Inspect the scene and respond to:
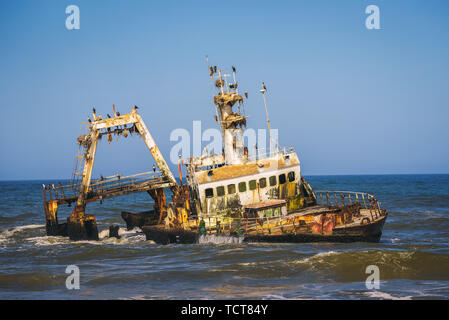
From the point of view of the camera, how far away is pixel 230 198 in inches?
973

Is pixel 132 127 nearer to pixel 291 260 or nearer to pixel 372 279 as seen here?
pixel 291 260

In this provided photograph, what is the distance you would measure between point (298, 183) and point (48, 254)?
1329cm

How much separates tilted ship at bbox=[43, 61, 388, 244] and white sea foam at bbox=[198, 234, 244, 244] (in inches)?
2.9

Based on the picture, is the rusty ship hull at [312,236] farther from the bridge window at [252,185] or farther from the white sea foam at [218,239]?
the bridge window at [252,185]

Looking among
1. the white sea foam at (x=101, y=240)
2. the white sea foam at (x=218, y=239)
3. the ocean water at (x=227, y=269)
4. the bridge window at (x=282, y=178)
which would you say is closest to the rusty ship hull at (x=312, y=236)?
the white sea foam at (x=218, y=239)

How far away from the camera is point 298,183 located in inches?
1000

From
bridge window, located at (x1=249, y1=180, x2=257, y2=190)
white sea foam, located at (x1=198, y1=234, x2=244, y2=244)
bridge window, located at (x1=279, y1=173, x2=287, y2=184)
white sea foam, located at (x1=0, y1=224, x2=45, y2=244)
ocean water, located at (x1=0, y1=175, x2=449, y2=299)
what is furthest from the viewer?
white sea foam, located at (x1=0, y1=224, x2=45, y2=244)

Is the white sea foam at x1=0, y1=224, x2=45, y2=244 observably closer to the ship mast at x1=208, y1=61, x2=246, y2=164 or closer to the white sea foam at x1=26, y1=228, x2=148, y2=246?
the white sea foam at x1=26, y1=228, x2=148, y2=246

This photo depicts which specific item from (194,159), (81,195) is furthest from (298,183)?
(81,195)

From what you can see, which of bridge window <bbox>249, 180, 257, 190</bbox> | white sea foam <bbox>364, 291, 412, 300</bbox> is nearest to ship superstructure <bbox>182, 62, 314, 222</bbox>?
bridge window <bbox>249, 180, 257, 190</bbox>

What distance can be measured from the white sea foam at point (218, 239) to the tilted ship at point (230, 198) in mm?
75

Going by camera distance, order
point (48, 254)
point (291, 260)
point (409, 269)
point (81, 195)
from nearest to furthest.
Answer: point (409, 269)
point (291, 260)
point (48, 254)
point (81, 195)

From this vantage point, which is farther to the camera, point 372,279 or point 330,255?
point 330,255

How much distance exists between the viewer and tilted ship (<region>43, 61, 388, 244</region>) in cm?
2227
